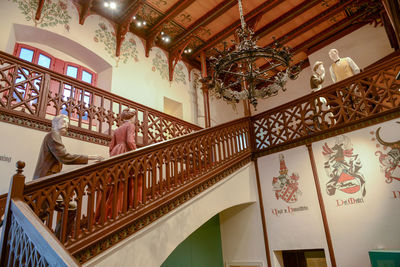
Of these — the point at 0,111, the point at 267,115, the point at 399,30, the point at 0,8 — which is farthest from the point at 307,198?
the point at 0,8

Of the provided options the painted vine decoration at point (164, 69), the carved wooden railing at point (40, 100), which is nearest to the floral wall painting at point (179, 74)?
the painted vine decoration at point (164, 69)

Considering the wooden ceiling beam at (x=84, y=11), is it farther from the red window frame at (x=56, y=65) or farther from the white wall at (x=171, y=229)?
the white wall at (x=171, y=229)

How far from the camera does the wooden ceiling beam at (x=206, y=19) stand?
30.2 feet

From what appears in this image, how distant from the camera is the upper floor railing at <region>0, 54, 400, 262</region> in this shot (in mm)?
3064

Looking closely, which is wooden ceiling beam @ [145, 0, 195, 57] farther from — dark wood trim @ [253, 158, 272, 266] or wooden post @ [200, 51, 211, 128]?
dark wood trim @ [253, 158, 272, 266]

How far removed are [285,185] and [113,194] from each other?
3.90 metres

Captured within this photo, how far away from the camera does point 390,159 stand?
5.05m

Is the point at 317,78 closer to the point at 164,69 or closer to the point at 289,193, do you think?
the point at 289,193

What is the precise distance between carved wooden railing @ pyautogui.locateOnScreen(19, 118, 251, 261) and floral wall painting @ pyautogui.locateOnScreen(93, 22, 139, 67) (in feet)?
17.5

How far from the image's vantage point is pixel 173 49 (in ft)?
36.0

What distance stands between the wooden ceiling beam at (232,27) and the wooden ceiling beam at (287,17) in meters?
0.90

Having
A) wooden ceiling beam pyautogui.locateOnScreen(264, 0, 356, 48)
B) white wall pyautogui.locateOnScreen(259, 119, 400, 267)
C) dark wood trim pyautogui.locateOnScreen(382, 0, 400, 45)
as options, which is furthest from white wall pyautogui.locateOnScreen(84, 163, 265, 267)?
wooden ceiling beam pyautogui.locateOnScreen(264, 0, 356, 48)

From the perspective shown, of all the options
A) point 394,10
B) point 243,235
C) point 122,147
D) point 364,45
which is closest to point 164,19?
point 122,147

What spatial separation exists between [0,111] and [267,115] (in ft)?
17.5
